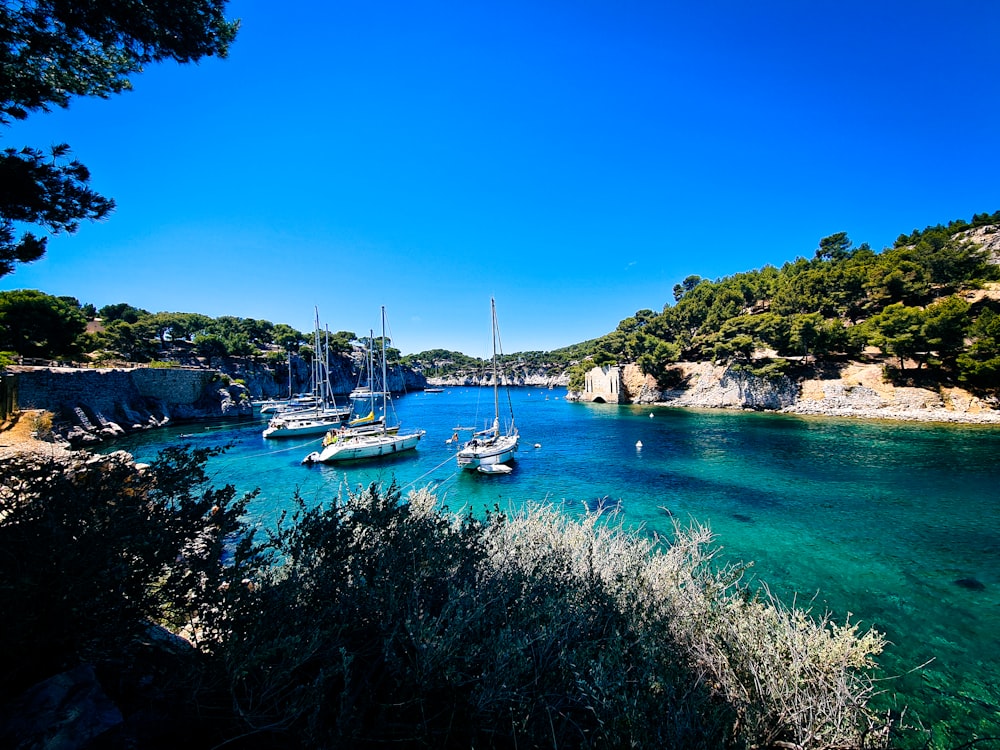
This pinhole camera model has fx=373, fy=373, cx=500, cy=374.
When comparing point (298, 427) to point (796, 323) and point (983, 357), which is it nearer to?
point (796, 323)

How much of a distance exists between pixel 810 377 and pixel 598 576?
4535 cm

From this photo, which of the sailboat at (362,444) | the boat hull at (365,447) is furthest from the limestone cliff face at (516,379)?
the boat hull at (365,447)

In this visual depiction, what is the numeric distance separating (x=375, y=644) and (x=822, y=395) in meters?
46.0

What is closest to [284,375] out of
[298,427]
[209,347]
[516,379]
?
[209,347]

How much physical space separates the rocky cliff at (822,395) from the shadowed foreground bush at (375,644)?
4022cm

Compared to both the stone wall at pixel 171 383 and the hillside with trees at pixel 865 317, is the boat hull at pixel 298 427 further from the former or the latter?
the hillside with trees at pixel 865 317

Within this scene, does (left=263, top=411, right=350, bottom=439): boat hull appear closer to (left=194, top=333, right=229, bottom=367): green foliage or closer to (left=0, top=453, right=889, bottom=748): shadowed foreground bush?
(left=0, top=453, right=889, bottom=748): shadowed foreground bush

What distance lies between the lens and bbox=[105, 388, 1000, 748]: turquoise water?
6.34 m

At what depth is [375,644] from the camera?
3.07 metres

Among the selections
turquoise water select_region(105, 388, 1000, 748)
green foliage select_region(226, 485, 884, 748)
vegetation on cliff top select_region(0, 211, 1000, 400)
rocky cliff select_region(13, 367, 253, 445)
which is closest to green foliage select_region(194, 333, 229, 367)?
vegetation on cliff top select_region(0, 211, 1000, 400)

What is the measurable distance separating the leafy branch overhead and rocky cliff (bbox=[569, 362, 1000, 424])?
1775 inches

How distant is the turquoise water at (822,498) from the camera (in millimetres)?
6340

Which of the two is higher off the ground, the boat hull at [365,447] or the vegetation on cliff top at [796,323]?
the vegetation on cliff top at [796,323]

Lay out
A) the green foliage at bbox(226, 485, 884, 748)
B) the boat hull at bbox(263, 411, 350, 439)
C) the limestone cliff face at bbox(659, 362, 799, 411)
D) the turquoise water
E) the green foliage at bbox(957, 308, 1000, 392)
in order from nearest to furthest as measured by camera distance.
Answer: the green foliage at bbox(226, 485, 884, 748)
the turquoise water
the green foliage at bbox(957, 308, 1000, 392)
the boat hull at bbox(263, 411, 350, 439)
the limestone cliff face at bbox(659, 362, 799, 411)
